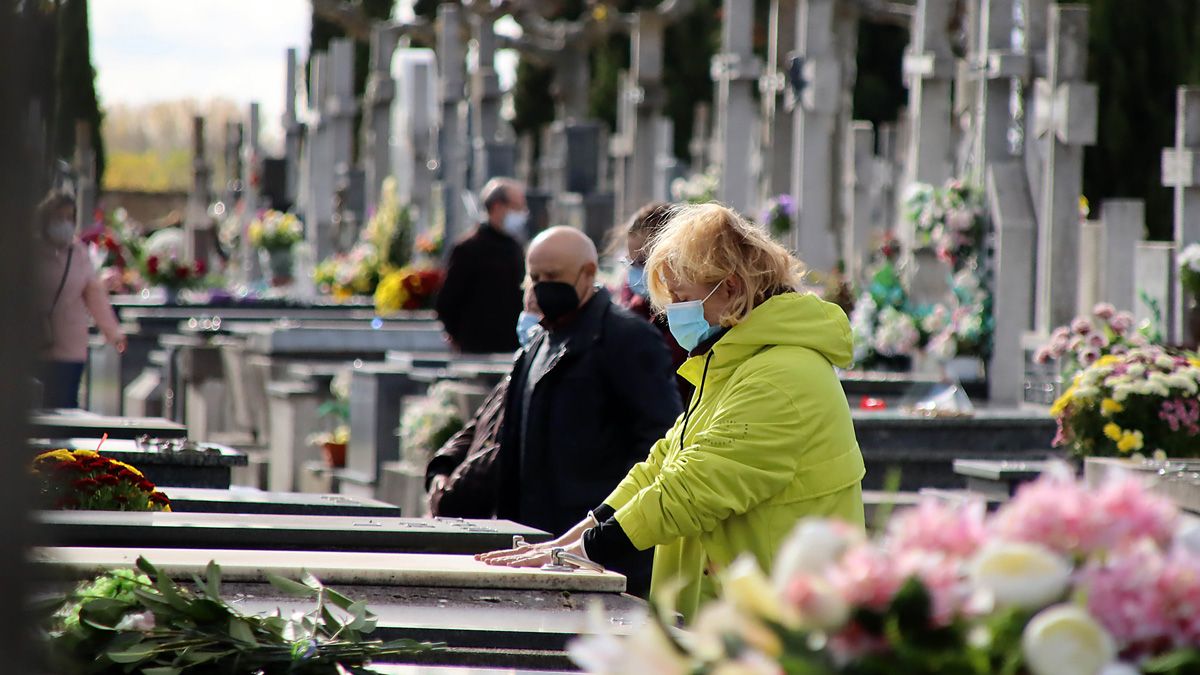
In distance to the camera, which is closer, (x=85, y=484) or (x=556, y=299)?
(x=85, y=484)

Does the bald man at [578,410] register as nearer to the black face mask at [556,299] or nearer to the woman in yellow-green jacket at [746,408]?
the black face mask at [556,299]

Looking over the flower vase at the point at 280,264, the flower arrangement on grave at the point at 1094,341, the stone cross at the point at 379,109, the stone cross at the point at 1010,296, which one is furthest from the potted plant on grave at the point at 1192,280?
the flower vase at the point at 280,264

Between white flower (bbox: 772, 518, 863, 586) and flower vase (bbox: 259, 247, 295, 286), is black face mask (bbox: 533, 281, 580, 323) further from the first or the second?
flower vase (bbox: 259, 247, 295, 286)

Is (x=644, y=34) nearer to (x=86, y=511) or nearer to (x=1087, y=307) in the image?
(x=1087, y=307)

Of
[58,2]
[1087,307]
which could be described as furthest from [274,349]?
[58,2]

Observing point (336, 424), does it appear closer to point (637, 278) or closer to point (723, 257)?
point (637, 278)

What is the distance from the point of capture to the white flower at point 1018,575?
6.55ft

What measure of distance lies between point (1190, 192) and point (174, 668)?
9.42 meters

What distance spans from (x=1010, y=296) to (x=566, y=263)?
300 inches

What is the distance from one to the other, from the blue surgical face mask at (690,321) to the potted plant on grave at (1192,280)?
7683mm

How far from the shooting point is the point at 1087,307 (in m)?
13.1

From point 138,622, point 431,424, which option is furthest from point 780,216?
point 138,622

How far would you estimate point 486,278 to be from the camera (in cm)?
1153

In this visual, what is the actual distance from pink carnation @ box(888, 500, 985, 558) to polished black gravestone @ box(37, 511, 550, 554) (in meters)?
2.79
